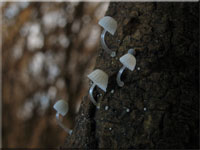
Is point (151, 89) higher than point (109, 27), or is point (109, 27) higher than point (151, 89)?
point (109, 27)

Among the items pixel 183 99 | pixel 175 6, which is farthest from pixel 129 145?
pixel 175 6

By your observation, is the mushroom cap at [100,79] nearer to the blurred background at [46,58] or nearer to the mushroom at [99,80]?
the mushroom at [99,80]

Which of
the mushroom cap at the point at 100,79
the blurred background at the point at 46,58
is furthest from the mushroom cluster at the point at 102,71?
the blurred background at the point at 46,58

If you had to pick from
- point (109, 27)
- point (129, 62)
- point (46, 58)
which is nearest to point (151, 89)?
point (129, 62)

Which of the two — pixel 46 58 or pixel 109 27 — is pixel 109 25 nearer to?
pixel 109 27

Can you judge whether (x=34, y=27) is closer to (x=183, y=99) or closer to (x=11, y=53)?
(x=11, y=53)

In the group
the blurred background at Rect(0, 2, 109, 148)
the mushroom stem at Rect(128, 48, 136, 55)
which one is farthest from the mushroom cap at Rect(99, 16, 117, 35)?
the blurred background at Rect(0, 2, 109, 148)
